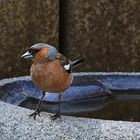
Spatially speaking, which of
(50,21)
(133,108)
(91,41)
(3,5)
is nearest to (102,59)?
(91,41)

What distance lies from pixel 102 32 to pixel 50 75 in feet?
4.76

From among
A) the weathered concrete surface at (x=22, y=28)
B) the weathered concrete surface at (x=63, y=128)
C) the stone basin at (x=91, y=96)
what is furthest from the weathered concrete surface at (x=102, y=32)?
the weathered concrete surface at (x=63, y=128)

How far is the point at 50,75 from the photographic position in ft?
6.77

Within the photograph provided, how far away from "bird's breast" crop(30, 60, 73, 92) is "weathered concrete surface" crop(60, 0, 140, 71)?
1.35 meters

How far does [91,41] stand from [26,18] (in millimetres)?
453

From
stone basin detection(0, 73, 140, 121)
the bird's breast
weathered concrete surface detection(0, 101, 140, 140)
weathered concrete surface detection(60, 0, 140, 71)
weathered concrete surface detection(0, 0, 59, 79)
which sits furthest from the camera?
weathered concrete surface detection(60, 0, 140, 71)

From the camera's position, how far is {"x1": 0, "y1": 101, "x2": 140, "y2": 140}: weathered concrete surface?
6.19ft

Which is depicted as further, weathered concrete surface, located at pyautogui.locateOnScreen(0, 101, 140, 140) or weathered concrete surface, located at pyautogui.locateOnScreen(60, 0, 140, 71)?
weathered concrete surface, located at pyautogui.locateOnScreen(60, 0, 140, 71)

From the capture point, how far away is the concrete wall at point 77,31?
324 centimetres

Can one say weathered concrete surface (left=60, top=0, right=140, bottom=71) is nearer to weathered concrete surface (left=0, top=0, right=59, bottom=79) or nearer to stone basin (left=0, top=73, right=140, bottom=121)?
weathered concrete surface (left=0, top=0, right=59, bottom=79)

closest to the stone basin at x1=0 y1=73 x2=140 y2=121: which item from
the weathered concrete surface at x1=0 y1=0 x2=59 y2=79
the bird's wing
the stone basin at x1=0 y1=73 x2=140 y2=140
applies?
the stone basin at x1=0 y1=73 x2=140 y2=140

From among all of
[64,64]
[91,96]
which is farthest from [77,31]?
[64,64]

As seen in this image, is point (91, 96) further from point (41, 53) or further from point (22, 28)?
point (22, 28)

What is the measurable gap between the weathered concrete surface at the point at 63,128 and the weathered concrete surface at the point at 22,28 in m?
1.26
